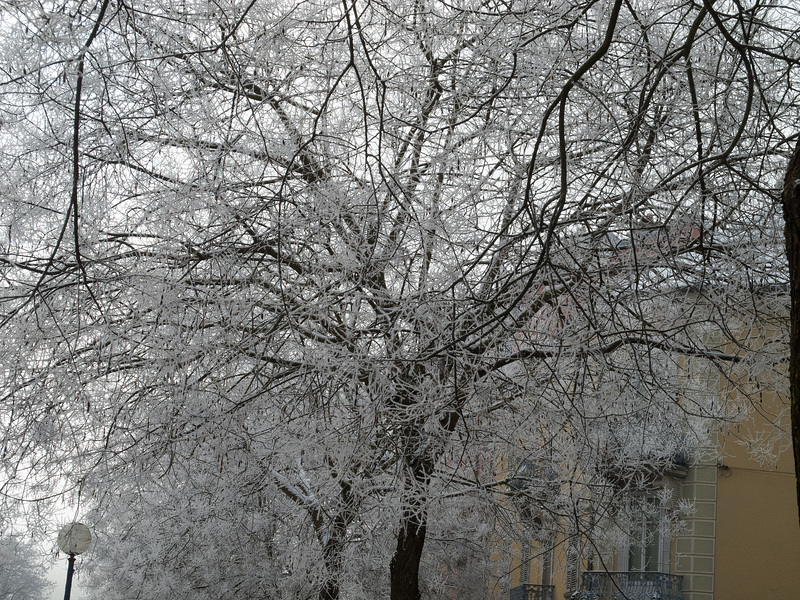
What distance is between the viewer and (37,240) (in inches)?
285

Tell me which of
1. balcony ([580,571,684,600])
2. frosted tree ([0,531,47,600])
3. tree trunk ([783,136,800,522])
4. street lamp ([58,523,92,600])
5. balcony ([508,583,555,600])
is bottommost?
frosted tree ([0,531,47,600])

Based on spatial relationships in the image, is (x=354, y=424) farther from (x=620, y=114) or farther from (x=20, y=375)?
(x=620, y=114)

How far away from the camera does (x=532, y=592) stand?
20656 mm

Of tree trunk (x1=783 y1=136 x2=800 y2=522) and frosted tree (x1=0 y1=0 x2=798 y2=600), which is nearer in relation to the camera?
tree trunk (x1=783 y1=136 x2=800 y2=522)

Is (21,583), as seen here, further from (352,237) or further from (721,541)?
(352,237)

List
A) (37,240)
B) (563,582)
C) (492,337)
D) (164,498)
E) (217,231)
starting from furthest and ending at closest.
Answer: (563,582)
(164,498)
(37,240)
(217,231)
(492,337)

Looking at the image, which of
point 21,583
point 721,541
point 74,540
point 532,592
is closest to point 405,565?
point 74,540

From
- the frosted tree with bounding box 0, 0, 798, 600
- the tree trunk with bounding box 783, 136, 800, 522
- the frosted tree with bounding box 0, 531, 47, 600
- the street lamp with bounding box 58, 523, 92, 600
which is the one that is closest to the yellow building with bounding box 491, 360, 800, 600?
the street lamp with bounding box 58, 523, 92, 600

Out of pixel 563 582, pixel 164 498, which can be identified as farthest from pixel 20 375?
pixel 563 582

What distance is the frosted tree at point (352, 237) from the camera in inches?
238

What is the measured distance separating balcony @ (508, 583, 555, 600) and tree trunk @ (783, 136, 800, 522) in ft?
60.2

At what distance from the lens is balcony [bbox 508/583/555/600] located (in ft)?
67.7

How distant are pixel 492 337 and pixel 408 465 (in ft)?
5.19

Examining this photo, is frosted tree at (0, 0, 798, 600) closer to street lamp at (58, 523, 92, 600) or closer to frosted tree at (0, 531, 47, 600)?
street lamp at (58, 523, 92, 600)
